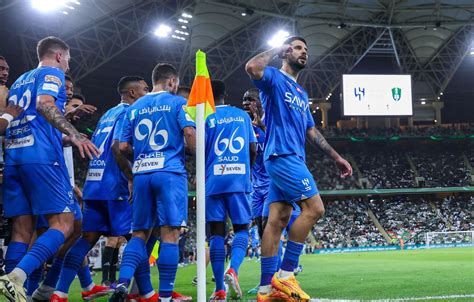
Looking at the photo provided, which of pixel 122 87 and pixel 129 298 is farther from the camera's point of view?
pixel 122 87

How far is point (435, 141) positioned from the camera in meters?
46.4

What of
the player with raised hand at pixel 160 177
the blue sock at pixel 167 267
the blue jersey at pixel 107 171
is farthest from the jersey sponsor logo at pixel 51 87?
the blue sock at pixel 167 267

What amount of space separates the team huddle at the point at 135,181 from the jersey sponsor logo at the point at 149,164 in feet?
0.03

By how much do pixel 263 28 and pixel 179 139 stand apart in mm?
29972

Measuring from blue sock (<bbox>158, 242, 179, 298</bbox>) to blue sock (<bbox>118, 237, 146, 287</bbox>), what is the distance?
221 mm

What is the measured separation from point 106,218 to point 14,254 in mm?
1194

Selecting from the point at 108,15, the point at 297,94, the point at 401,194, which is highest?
the point at 108,15

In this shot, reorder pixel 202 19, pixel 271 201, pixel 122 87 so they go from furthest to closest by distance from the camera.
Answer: pixel 202 19 < pixel 122 87 < pixel 271 201

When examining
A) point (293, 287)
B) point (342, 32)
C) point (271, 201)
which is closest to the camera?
point (293, 287)

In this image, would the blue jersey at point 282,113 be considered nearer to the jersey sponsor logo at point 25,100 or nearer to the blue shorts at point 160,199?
the blue shorts at point 160,199

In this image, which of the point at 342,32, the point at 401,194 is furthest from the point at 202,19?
the point at 401,194

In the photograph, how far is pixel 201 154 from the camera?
3.30 m

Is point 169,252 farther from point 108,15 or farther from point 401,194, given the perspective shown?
point 401,194

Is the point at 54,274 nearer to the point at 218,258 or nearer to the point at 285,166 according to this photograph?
the point at 218,258
